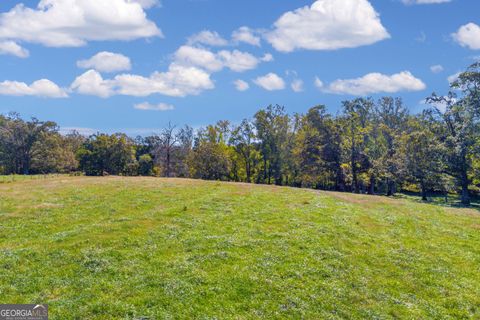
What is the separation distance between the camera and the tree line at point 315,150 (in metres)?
58.8

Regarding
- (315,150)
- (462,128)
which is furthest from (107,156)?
(462,128)

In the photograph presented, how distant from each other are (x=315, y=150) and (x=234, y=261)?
56029 millimetres

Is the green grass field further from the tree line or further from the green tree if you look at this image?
the green tree

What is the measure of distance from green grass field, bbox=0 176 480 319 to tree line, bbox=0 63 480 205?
103 feet

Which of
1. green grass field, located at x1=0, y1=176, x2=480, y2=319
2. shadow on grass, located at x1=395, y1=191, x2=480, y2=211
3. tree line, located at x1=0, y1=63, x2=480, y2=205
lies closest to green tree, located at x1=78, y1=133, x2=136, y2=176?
tree line, located at x1=0, y1=63, x2=480, y2=205

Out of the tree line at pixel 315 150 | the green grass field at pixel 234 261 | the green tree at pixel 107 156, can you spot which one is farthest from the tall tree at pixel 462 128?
the green tree at pixel 107 156

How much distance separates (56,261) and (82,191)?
2087 cm

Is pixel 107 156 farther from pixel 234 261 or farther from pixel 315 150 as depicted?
pixel 234 261

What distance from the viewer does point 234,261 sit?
61.6ft

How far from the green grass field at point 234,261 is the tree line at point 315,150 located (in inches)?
1232

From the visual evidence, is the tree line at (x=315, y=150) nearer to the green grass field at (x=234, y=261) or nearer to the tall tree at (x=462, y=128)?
the tall tree at (x=462, y=128)

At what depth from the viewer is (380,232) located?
25641 millimetres

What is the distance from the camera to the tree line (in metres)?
58.8

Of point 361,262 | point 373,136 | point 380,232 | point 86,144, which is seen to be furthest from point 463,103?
point 86,144
